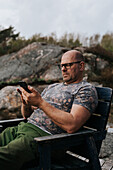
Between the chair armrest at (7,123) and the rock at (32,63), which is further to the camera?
the rock at (32,63)

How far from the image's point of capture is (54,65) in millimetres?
8219

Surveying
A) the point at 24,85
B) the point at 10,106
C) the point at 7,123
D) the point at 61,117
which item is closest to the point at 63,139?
the point at 61,117

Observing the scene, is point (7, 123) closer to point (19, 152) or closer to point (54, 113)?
point (19, 152)

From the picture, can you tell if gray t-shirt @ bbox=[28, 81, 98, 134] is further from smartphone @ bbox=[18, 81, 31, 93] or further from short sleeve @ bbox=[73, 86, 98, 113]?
smartphone @ bbox=[18, 81, 31, 93]

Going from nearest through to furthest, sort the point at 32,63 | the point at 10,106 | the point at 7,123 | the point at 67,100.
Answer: the point at 67,100 → the point at 7,123 → the point at 10,106 → the point at 32,63

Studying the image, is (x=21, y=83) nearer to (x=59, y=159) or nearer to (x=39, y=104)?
(x=39, y=104)

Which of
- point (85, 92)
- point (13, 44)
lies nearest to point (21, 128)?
point (85, 92)

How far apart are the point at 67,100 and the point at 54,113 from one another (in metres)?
0.29

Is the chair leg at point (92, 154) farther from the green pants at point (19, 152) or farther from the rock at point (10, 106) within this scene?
the rock at point (10, 106)

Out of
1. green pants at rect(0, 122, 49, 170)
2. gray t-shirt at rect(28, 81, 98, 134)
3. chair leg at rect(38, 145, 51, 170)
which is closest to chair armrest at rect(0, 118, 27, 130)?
gray t-shirt at rect(28, 81, 98, 134)

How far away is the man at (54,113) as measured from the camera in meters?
1.54

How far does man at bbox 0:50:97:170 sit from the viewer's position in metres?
1.54

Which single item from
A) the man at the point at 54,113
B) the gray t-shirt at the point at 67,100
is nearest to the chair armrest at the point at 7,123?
the man at the point at 54,113

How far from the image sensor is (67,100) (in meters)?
1.85
